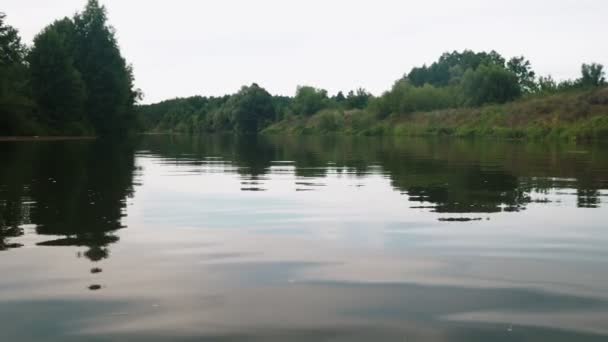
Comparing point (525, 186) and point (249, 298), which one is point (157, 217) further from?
point (525, 186)

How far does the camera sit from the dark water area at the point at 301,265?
4.94 metres

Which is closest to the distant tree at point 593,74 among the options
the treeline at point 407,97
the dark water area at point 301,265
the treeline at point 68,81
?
the treeline at point 407,97

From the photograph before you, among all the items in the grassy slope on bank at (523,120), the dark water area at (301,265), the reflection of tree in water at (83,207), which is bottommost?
the dark water area at (301,265)

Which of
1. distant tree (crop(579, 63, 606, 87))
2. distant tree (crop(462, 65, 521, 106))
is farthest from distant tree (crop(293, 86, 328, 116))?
distant tree (crop(579, 63, 606, 87))

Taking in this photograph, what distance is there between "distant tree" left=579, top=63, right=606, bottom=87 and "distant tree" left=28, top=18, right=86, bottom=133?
70.1 metres

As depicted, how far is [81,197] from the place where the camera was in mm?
12945

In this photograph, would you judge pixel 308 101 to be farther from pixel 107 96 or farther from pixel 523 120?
pixel 107 96

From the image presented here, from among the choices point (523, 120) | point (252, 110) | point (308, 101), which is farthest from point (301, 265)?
point (252, 110)

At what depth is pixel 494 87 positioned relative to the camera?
371 feet

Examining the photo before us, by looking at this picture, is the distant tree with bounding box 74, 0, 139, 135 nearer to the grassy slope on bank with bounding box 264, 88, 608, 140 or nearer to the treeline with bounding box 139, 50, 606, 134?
the treeline with bounding box 139, 50, 606, 134

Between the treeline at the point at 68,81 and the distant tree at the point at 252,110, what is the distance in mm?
97267

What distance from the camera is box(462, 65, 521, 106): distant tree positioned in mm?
113000

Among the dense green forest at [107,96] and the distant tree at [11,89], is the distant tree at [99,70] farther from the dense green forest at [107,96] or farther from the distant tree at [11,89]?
the distant tree at [11,89]

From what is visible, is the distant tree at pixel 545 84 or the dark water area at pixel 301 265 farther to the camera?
the distant tree at pixel 545 84
